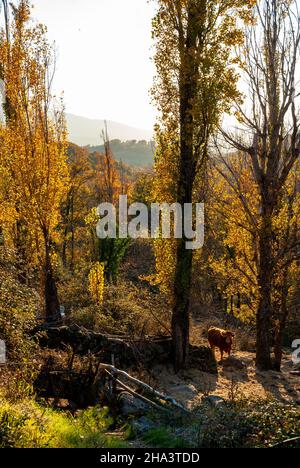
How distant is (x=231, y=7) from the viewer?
39.0ft

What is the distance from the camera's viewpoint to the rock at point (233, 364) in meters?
13.4

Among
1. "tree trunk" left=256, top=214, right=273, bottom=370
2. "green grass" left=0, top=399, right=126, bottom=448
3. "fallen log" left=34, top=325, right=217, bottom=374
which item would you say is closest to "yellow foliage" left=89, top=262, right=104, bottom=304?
"fallen log" left=34, top=325, right=217, bottom=374

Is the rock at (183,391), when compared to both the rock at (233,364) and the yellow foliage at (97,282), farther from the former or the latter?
the yellow foliage at (97,282)

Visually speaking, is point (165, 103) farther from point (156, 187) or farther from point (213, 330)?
point (213, 330)

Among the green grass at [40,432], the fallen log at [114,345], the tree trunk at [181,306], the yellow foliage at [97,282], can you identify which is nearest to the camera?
the green grass at [40,432]

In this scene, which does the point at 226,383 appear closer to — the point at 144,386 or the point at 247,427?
the point at 144,386

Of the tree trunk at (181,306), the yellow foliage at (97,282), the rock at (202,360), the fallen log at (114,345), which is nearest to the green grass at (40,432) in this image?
the fallen log at (114,345)

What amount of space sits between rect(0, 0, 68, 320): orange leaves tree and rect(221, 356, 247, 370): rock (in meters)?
5.49

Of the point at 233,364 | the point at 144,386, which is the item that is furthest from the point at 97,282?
the point at 144,386

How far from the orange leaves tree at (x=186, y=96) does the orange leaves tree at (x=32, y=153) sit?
13.2 feet

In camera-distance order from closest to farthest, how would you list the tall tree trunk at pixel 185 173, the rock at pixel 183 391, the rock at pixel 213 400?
the rock at pixel 213 400, the rock at pixel 183 391, the tall tree trunk at pixel 185 173

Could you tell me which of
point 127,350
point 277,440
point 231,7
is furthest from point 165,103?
point 277,440

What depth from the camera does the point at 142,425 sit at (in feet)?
26.3

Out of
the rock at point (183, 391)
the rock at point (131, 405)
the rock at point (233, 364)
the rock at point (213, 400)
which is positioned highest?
the rock at point (131, 405)
